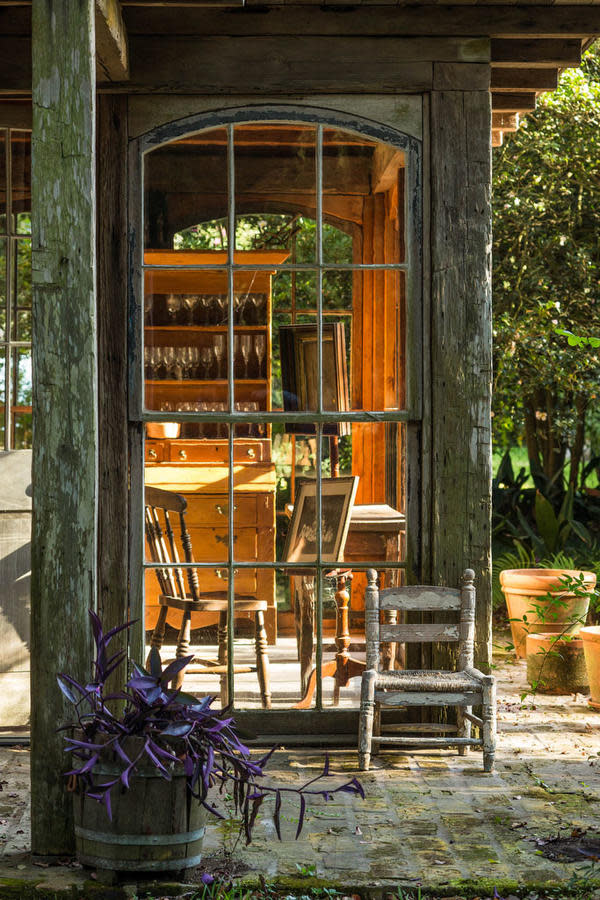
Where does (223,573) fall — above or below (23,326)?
below

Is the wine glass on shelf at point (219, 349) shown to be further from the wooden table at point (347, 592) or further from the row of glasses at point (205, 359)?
the wooden table at point (347, 592)

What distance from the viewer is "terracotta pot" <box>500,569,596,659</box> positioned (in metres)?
A: 5.72

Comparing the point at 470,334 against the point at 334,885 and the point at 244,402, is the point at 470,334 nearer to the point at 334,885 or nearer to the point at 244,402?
the point at 244,402

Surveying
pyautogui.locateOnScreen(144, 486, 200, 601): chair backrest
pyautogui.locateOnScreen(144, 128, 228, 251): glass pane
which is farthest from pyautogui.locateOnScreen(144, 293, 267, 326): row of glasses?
pyautogui.locateOnScreen(144, 486, 200, 601): chair backrest

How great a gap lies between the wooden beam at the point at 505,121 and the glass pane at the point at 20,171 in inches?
103

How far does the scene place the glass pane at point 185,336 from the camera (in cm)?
445

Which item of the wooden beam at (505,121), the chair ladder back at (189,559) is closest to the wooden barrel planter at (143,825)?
the chair ladder back at (189,559)

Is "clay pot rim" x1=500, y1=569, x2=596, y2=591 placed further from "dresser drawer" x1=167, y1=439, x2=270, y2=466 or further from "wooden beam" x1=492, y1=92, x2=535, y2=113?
"wooden beam" x1=492, y1=92, x2=535, y2=113

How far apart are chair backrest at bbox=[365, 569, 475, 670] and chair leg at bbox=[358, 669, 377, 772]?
0.56 ft

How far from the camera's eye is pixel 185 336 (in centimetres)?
446

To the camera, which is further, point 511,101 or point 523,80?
point 511,101

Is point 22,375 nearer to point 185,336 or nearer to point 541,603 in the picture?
point 185,336

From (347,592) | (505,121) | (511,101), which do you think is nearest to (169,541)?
(347,592)

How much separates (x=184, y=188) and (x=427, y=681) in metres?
2.27
